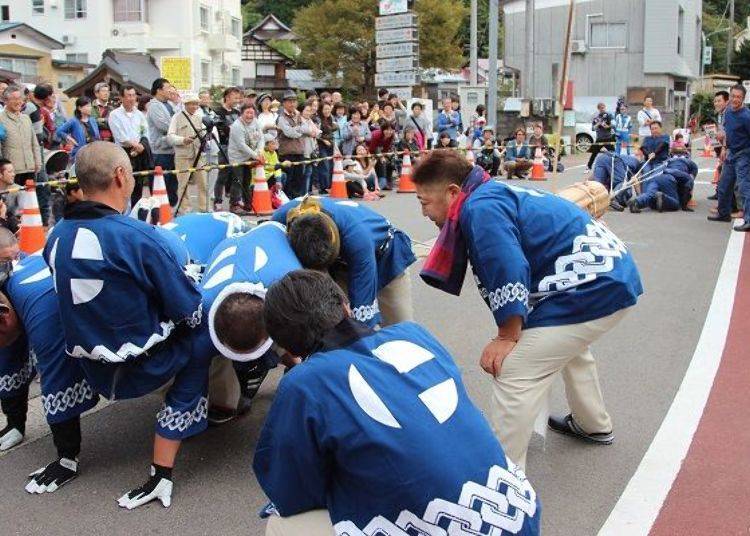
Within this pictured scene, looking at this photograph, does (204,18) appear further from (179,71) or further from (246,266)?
(246,266)

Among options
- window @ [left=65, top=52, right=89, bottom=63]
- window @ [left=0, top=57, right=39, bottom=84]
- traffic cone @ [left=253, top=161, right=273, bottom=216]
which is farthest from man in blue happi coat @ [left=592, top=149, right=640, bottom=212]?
window @ [left=65, top=52, right=89, bottom=63]

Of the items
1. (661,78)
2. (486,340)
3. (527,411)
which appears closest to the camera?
(527,411)

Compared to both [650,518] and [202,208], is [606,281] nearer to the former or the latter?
[650,518]

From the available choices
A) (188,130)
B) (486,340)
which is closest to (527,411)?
(486,340)

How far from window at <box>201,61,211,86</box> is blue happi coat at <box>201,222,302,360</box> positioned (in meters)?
44.1

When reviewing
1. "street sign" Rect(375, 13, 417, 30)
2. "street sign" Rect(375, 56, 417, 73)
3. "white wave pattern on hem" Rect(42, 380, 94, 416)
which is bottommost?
"white wave pattern on hem" Rect(42, 380, 94, 416)

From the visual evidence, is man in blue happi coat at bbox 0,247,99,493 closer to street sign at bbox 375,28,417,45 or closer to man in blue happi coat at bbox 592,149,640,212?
man in blue happi coat at bbox 592,149,640,212

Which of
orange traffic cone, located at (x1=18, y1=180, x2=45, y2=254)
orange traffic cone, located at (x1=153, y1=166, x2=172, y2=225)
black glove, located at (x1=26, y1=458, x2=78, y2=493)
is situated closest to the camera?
black glove, located at (x1=26, y1=458, x2=78, y2=493)

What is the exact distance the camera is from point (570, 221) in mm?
3588

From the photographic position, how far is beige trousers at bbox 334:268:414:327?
5305 millimetres

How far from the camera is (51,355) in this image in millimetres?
3928

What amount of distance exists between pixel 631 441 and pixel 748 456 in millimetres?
571

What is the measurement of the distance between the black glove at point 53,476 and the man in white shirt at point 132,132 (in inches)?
298

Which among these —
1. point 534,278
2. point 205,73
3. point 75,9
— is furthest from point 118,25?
point 534,278
